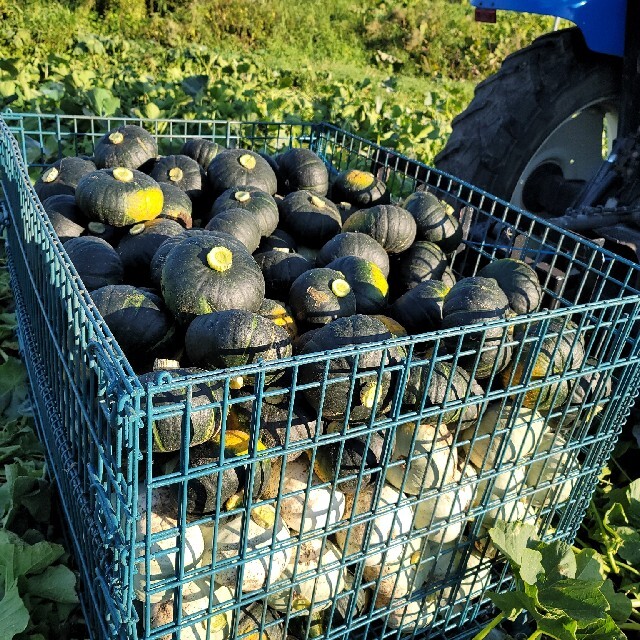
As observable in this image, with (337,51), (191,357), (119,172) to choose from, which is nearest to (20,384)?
(119,172)

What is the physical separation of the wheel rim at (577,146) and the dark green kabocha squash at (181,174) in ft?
7.20

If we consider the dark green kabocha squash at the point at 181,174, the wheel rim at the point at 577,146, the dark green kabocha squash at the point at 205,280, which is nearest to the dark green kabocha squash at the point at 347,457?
the dark green kabocha squash at the point at 205,280

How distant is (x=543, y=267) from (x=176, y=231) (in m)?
1.77

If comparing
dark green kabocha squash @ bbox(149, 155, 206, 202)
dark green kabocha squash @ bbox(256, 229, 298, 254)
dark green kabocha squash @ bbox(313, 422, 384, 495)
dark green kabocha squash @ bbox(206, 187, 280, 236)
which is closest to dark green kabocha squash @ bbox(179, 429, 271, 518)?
dark green kabocha squash @ bbox(313, 422, 384, 495)

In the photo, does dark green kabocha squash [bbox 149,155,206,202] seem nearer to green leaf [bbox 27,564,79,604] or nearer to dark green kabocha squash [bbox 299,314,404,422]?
dark green kabocha squash [bbox 299,314,404,422]

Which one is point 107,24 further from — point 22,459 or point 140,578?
point 140,578

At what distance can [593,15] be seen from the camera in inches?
157

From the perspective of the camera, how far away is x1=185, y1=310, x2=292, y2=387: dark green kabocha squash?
2.03m

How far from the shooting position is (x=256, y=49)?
1709 centimetres

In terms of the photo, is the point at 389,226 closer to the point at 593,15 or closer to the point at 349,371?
the point at 349,371

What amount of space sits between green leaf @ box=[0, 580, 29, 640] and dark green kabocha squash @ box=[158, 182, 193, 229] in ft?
5.87

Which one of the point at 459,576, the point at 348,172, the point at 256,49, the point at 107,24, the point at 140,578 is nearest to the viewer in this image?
the point at 140,578

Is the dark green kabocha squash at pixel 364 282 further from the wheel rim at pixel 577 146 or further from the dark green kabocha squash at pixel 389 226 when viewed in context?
the wheel rim at pixel 577 146

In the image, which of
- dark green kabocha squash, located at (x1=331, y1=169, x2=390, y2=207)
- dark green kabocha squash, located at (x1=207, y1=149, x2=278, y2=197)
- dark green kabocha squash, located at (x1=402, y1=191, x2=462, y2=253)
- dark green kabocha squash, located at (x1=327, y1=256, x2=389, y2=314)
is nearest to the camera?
dark green kabocha squash, located at (x1=327, y1=256, x2=389, y2=314)
